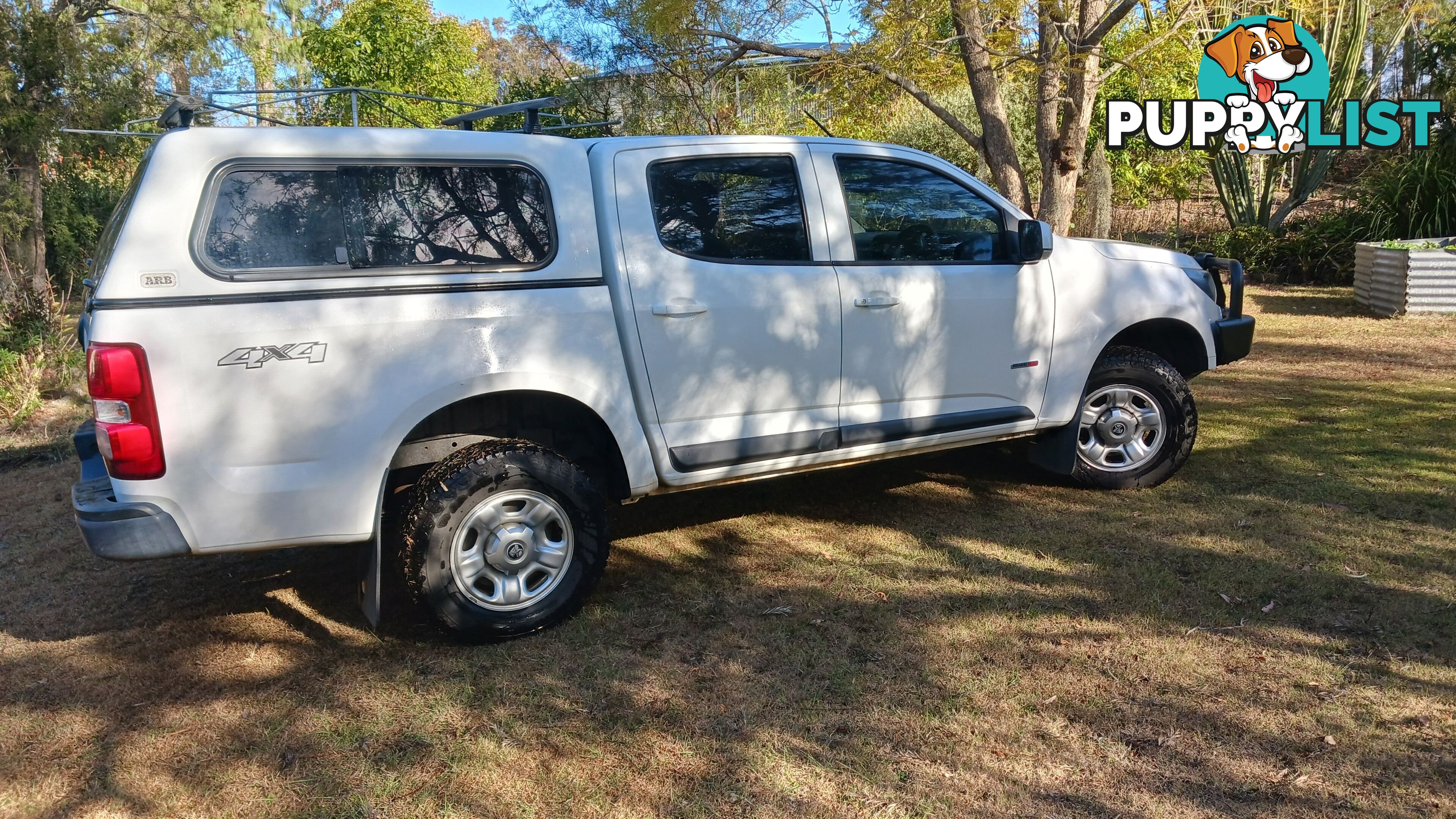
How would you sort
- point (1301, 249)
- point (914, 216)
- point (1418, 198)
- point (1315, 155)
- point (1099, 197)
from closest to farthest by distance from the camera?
point (914, 216)
point (1418, 198)
point (1301, 249)
point (1099, 197)
point (1315, 155)

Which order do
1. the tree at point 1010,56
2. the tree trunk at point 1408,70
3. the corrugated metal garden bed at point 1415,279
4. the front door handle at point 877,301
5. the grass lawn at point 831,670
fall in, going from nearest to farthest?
the grass lawn at point 831,670
the front door handle at point 877,301
the tree at point 1010,56
the corrugated metal garden bed at point 1415,279
the tree trunk at point 1408,70

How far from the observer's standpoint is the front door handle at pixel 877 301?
15.9 feet

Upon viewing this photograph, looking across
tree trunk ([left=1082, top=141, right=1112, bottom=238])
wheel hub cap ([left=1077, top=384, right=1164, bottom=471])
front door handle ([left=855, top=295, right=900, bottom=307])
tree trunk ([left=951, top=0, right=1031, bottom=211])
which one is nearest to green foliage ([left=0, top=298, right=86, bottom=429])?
front door handle ([left=855, top=295, right=900, bottom=307])

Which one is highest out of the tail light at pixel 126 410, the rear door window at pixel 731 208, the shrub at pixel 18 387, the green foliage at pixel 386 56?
the green foliage at pixel 386 56

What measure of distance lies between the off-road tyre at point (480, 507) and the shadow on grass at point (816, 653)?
4.7 inches

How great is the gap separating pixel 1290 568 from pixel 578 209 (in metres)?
3.23

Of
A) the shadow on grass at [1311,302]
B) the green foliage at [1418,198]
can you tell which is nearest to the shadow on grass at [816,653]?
the shadow on grass at [1311,302]

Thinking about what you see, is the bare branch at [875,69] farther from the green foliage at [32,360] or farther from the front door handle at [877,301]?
the green foliage at [32,360]

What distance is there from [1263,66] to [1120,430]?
36.1ft

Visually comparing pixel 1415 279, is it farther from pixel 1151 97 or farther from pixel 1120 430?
pixel 1120 430

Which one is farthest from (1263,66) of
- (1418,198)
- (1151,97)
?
(1418,198)

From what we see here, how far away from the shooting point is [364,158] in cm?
392

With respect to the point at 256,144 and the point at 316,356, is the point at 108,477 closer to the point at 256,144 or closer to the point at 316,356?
the point at 316,356

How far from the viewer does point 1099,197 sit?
1554cm
